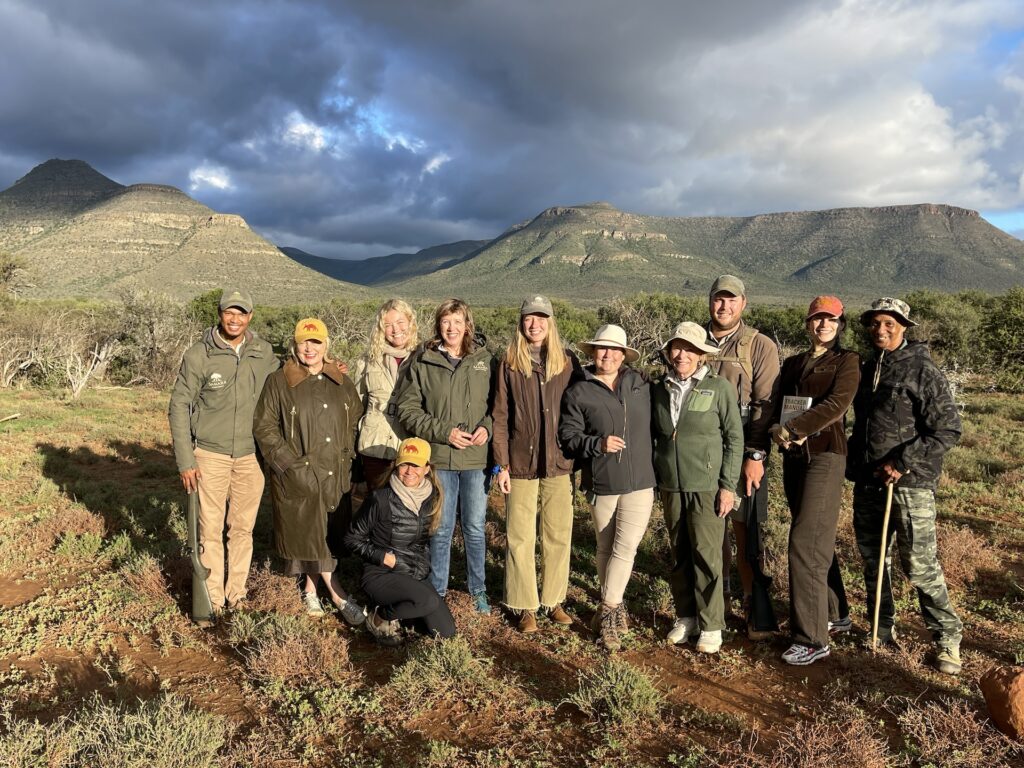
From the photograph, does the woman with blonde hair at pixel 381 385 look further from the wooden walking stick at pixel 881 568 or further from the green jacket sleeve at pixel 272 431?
the wooden walking stick at pixel 881 568

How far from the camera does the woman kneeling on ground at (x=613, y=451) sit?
4078 mm

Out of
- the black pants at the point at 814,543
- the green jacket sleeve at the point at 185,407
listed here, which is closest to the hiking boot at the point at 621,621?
the black pants at the point at 814,543

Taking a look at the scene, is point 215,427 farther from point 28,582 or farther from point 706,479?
point 706,479

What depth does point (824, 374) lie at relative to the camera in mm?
3902

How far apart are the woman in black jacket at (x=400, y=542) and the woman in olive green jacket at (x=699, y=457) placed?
1621mm

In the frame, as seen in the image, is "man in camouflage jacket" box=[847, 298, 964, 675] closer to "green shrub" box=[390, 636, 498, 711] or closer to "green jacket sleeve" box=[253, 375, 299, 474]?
"green shrub" box=[390, 636, 498, 711]

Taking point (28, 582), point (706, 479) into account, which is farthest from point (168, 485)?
point (706, 479)

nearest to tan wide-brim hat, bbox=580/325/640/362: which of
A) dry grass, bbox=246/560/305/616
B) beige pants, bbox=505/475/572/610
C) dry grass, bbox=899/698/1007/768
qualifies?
beige pants, bbox=505/475/572/610

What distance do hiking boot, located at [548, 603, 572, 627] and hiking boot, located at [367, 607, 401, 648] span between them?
3.74 feet

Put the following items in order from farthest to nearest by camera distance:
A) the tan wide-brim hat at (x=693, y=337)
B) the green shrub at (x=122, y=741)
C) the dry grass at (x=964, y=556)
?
1. the dry grass at (x=964, y=556)
2. the tan wide-brim hat at (x=693, y=337)
3. the green shrub at (x=122, y=741)

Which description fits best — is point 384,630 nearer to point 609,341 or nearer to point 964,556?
point 609,341

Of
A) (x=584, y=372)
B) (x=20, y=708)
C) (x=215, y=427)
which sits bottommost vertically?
(x=20, y=708)

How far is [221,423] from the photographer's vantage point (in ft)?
14.2

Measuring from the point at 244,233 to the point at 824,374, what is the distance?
8937 centimetres
